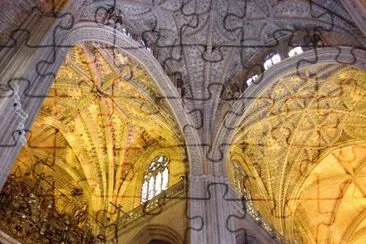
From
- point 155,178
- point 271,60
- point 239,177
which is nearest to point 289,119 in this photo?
point 271,60

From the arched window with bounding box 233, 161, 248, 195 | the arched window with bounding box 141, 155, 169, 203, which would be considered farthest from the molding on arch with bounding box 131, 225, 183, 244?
the arched window with bounding box 233, 161, 248, 195

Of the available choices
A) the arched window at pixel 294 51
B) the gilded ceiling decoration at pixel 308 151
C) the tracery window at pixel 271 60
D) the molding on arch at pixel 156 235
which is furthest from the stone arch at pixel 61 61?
the arched window at pixel 294 51

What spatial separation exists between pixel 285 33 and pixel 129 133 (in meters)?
6.75

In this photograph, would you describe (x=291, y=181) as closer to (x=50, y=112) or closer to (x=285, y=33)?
(x=285, y=33)

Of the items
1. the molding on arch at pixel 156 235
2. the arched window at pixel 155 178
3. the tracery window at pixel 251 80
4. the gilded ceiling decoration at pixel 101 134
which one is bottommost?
the molding on arch at pixel 156 235

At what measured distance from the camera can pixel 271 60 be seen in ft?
48.8

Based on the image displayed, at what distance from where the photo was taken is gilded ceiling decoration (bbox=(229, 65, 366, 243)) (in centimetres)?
1477

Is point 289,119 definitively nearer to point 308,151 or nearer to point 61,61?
point 308,151

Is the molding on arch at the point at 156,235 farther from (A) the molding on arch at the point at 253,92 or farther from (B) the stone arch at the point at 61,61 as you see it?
(A) the molding on arch at the point at 253,92

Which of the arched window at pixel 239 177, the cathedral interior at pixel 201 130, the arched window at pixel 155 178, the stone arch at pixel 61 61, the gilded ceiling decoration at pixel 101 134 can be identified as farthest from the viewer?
the arched window at pixel 239 177

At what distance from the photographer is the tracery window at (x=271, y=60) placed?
14.7 metres

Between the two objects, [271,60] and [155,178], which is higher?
[271,60]

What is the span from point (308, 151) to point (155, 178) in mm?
6114

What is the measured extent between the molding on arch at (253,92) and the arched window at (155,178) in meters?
2.68
